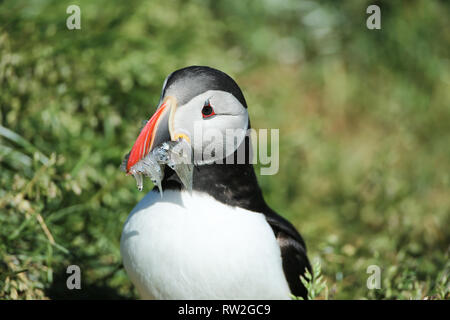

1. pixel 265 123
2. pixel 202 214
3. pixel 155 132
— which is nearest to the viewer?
pixel 155 132

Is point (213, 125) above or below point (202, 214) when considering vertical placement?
above

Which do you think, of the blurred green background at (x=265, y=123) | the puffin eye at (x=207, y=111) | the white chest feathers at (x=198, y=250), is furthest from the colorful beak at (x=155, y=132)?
the blurred green background at (x=265, y=123)

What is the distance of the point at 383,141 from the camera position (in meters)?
6.24

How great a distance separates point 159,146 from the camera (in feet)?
8.32

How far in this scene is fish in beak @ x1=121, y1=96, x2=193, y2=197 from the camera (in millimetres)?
2516

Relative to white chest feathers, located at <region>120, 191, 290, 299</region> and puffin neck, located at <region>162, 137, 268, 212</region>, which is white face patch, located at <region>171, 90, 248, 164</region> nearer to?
puffin neck, located at <region>162, 137, 268, 212</region>

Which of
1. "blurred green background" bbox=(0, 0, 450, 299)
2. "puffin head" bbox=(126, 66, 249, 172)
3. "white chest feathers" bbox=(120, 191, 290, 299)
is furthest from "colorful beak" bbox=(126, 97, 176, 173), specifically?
"blurred green background" bbox=(0, 0, 450, 299)

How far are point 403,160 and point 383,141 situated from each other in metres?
0.28

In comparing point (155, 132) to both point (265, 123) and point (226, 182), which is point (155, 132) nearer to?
point (226, 182)

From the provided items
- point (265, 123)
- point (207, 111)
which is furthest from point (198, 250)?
point (265, 123)

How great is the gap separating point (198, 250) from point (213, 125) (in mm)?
534

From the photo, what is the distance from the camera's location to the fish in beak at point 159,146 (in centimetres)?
252
